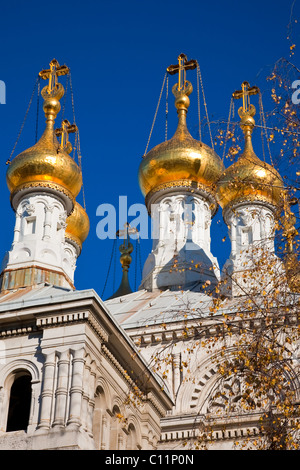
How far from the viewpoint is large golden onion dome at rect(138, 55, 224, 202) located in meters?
26.7

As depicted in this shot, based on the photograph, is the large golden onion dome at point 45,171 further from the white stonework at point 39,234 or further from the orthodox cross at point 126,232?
the orthodox cross at point 126,232

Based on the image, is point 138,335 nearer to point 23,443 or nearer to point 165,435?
point 165,435

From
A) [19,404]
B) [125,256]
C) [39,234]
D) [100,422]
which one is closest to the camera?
[100,422]

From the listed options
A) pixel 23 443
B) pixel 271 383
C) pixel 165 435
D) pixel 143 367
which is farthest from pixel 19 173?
pixel 271 383

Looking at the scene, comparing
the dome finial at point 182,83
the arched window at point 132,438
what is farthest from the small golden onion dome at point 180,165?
the arched window at point 132,438

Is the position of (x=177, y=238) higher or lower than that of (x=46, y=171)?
lower

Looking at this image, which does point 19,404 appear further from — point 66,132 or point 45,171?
point 66,132

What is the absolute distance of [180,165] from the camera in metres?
26.7

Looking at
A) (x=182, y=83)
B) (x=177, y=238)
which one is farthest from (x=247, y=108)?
(x=177, y=238)

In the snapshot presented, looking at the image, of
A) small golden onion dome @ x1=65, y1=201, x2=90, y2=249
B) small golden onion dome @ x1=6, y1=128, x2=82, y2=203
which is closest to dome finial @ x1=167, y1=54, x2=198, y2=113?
small golden onion dome @ x1=65, y1=201, x2=90, y2=249

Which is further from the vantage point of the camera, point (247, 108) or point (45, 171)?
point (247, 108)

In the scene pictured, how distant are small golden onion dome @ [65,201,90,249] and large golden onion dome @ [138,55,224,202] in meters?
2.71

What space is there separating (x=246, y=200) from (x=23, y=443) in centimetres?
1378

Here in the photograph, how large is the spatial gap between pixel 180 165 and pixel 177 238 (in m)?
1.90
